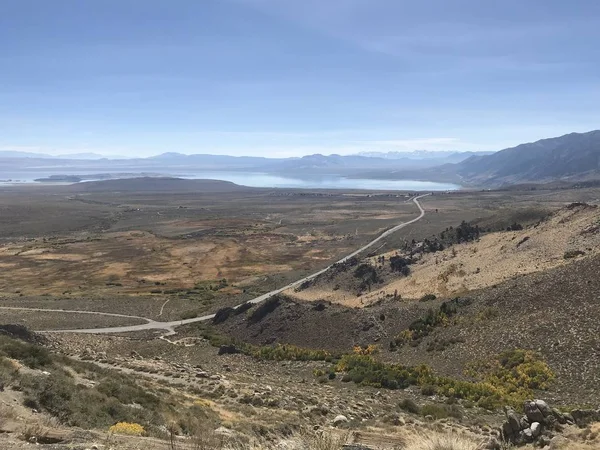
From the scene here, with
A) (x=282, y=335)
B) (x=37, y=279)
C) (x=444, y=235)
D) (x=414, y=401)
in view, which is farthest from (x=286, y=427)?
(x=37, y=279)

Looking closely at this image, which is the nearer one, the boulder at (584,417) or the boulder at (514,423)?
the boulder at (514,423)

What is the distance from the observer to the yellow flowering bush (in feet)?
33.1

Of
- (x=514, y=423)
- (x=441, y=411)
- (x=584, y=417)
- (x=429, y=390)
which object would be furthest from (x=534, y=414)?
(x=429, y=390)

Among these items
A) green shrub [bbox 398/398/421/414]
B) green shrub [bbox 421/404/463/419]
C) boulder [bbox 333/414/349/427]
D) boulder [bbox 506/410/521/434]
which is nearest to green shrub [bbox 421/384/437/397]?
green shrub [bbox 398/398/421/414]

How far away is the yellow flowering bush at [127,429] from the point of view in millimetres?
10087

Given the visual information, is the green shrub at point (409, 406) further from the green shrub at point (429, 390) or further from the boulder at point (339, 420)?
the boulder at point (339, 420)

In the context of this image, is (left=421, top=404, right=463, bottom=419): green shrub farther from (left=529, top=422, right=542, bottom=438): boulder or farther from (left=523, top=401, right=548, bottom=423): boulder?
(left=529, top=422, right=542, bottom=438): boulder

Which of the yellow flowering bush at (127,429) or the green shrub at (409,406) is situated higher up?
the yellow flowering bush at (127,429)

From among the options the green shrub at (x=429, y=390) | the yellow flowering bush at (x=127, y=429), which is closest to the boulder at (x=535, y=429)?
the green shrub at (x=429, y=390)

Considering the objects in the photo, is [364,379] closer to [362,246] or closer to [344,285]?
[344,285]

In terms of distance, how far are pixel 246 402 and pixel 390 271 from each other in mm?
33651

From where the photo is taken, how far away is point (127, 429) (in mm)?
10344

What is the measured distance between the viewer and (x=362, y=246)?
88.9 meters

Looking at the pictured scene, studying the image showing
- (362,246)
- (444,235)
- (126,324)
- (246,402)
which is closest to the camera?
(246,402)
